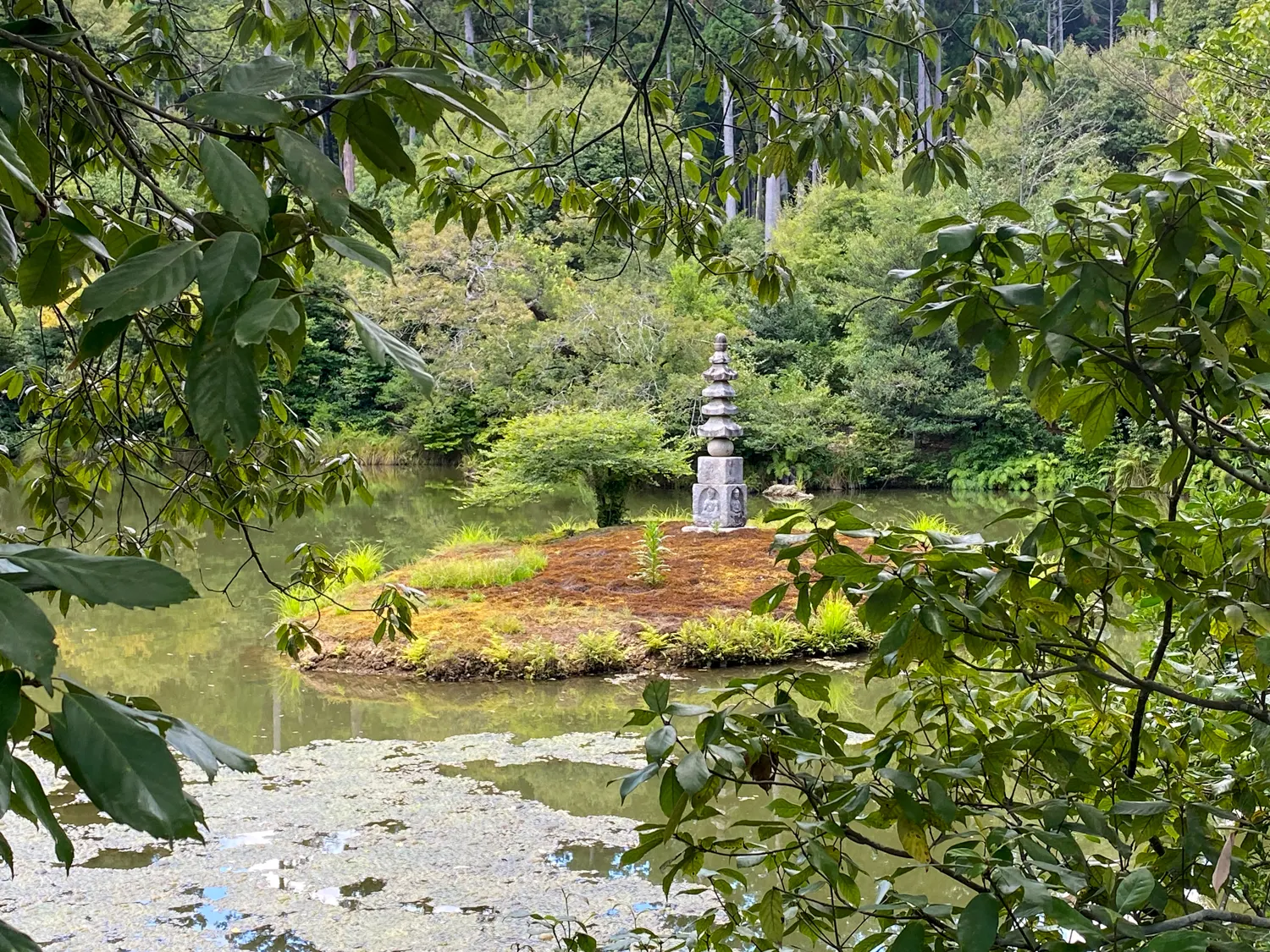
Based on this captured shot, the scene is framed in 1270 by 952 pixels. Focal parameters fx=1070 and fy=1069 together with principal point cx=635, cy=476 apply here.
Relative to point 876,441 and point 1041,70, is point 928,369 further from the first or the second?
point 1041,70

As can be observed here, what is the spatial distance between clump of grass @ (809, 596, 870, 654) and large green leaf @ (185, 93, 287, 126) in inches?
217

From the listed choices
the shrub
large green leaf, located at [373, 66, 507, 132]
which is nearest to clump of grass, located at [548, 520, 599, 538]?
the shrub

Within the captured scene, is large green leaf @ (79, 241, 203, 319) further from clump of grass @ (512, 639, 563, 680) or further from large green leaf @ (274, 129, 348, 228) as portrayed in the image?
clump of grass @ (512, 639, 563, 680)

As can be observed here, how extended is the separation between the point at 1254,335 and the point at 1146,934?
530 millimetres

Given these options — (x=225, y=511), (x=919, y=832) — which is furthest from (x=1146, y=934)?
(x=225, y=511)

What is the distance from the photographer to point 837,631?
5871 mm

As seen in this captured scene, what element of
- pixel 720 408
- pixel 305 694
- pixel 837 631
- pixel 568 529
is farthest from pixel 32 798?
pixel 568 529

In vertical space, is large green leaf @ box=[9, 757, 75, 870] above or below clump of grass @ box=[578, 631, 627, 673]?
above

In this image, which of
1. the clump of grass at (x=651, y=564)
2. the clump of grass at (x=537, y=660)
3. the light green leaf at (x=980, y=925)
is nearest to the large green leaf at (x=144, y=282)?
the light green leaf at (x=980, y=925)

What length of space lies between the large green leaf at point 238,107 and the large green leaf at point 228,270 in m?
0.05

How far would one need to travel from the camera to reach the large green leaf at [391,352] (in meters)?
0.49

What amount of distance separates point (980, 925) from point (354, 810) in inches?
126

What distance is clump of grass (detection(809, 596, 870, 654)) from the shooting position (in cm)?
582

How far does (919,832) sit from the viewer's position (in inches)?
37.0
